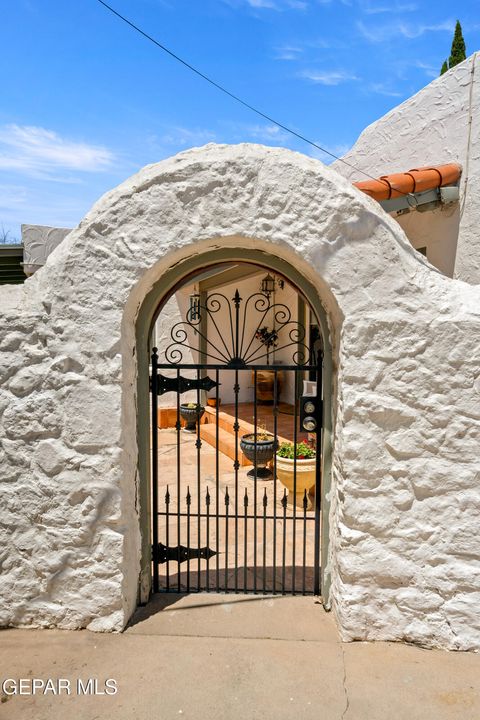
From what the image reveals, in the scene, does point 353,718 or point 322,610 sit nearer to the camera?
point 353,718

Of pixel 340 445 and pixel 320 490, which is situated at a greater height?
pixel 340 445

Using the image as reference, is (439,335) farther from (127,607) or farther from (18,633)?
(18,633)

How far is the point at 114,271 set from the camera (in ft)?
9.14

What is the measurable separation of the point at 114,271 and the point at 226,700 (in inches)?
91.2

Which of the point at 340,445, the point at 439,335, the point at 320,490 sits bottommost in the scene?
the point at 320,490

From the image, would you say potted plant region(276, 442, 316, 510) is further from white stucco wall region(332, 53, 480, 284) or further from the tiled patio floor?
white stucco wall region(332, 53, 480, 284)

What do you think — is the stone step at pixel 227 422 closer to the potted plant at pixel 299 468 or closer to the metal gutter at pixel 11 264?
the potted plant at pixel 299 468

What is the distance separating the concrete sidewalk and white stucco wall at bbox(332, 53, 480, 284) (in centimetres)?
368

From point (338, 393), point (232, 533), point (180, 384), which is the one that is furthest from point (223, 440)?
point (338, 393)

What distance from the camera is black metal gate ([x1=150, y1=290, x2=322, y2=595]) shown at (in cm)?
325

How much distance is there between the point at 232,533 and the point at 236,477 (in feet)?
5.54

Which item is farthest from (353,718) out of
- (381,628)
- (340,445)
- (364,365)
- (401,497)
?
(364,365)

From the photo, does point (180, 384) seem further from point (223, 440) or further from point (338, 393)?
point (223, 440)

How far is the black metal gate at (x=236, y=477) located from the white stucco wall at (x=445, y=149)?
1.96 m
